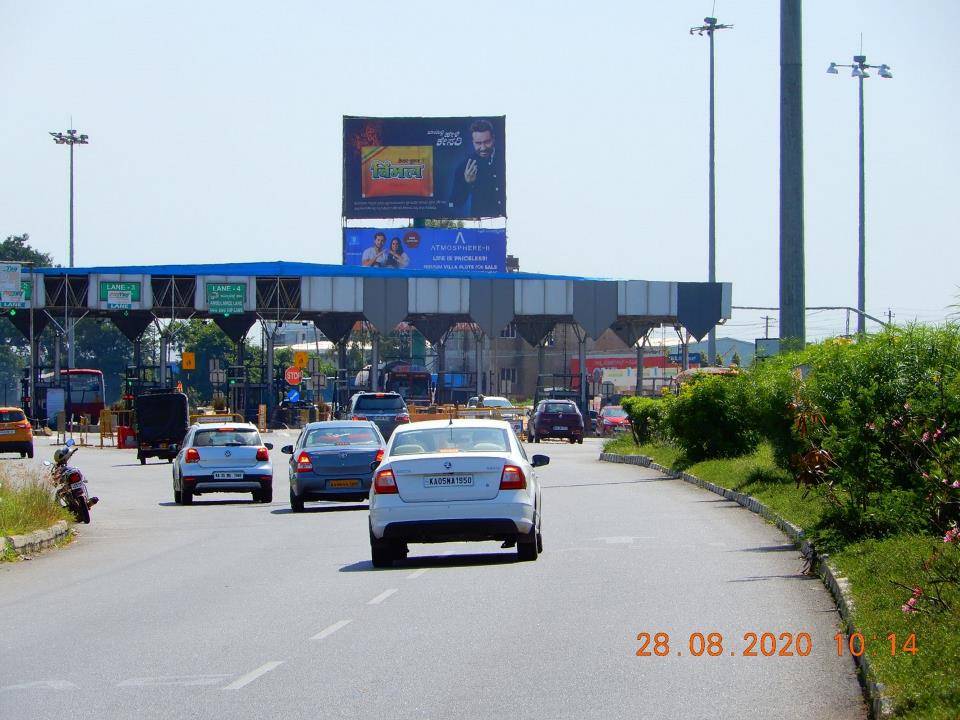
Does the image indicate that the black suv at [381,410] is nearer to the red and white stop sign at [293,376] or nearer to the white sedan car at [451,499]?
the white sedan car at [451,499]

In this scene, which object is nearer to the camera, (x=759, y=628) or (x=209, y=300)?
(x=759, y=628)

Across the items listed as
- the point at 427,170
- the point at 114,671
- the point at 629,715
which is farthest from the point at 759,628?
the point at 427,170

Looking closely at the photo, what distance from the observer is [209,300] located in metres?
72.6

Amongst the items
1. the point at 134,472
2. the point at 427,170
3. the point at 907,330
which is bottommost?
the point at 134,472

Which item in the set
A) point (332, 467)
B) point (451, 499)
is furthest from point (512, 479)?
point (332, 467)

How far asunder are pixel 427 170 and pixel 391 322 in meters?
13.7

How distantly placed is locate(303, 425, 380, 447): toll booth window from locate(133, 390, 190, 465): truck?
22.7 meters

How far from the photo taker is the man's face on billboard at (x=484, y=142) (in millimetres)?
84875

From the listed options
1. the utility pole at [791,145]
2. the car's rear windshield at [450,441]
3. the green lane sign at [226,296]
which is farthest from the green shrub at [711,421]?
the green lane sign at [226,296]

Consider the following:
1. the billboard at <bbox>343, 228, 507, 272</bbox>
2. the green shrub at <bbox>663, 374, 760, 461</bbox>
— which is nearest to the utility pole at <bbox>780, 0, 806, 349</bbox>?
the green shrub at <bbox>663, 374, 760, 461</bbox>

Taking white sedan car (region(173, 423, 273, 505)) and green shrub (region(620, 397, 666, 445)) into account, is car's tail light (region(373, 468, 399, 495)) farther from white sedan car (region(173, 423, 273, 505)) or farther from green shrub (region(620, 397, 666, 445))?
green shrub (region(620, 397, 666, 445))

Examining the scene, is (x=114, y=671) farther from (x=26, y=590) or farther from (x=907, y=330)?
(x=907, y=330)

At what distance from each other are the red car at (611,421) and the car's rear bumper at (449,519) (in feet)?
173

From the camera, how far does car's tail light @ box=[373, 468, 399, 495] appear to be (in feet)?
53.4
